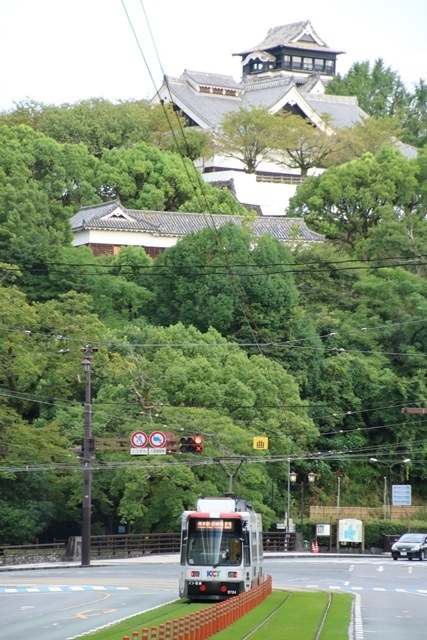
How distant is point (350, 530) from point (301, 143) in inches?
1554

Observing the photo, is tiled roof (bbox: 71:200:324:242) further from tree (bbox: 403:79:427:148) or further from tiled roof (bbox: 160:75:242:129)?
tree (bbox: 403:79:427:148)

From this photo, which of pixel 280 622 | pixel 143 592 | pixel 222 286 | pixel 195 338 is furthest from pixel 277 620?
pixel 222 286

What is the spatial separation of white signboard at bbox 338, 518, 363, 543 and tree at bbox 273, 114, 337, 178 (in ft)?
120

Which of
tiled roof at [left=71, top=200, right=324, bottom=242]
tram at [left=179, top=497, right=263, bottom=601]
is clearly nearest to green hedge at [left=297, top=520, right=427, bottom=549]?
tiled roof at [left=71, top=200, right=324, bottom=242]

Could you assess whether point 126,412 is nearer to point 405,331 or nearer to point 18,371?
point 18,371

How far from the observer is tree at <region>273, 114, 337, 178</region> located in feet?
315

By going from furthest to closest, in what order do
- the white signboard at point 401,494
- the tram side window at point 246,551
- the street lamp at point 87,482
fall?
the white signboard at point 401,494, the street lamp at point 87,482, the tram side window at point 246,551

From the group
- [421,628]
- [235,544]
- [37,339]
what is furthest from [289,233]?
[421,628]

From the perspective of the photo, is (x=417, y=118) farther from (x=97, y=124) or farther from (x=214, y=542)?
(x=214, y=542)

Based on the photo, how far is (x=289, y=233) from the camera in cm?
8481

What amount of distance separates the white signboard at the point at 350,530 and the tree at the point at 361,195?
23.7 metres

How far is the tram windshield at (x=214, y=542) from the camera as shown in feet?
103

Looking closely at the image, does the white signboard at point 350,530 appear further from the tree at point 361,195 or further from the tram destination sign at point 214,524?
the tram destination sign at point 214,524

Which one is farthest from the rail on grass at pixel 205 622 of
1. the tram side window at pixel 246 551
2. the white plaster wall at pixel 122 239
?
the white plaster wall at pixel 122 239
